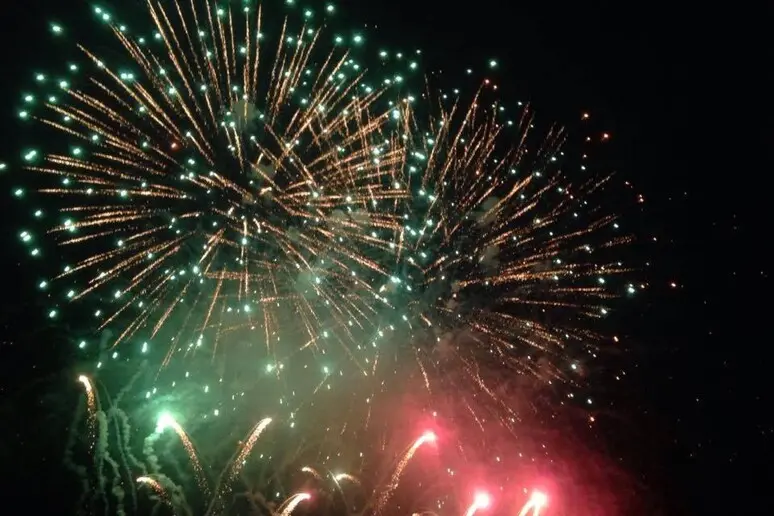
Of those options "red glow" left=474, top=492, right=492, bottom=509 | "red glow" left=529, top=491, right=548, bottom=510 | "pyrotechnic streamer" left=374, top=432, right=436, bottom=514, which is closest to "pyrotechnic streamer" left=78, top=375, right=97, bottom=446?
"pyrotechnic streamer" left=374, top=432, right=436, bottom=514

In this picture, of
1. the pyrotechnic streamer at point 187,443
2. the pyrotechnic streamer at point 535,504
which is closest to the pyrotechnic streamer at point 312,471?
the pyrotechnic streamer at point 187,443

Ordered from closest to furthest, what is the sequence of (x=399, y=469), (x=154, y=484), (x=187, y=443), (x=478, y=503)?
(x=154, y=484) → (x=187, y=443) → (x=399, y=469) → (x=478, y=503)

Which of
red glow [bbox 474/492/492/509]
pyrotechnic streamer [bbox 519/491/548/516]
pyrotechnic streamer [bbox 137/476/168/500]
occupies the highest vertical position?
pyrotechnic streamer [bbox 519/491/548/516]

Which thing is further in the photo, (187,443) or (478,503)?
(478,503)

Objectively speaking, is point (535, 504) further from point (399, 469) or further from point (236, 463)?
point (236, 463)

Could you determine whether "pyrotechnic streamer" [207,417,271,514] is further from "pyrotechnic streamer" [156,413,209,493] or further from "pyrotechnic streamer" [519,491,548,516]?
"pyrotechnic streamer" [519,491,548,516]

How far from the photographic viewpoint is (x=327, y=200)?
6.27 metres

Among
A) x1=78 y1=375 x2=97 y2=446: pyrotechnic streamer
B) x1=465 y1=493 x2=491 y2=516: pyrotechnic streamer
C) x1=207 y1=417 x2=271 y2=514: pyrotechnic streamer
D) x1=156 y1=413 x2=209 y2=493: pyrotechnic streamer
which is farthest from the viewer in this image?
x1=465 y1=493 x2=491 y2=516: pyrotechnic streamer

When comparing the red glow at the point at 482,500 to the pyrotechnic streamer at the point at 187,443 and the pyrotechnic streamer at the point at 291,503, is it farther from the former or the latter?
the pyrotechnic streamer at the point at 187,443

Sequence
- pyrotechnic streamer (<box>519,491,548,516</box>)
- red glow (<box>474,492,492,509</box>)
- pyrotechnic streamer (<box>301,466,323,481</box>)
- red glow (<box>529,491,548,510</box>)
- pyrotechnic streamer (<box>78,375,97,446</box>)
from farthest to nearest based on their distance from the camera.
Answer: red glow (<box>529,491,548,510</box>) < pyrotechnic streamer (<box>519,491,548,516</box>) < red glow (<box>474,492,492,509</box>) < pyrotechnic streamer (<box>301,466,323,481</box>) < pyrotechnic streamer (<box>78,375,97,446</box>)

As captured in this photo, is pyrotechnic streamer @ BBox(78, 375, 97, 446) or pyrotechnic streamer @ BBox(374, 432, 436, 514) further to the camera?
pyrotechnic streamer @ BBox(374, 432, 436, 514)

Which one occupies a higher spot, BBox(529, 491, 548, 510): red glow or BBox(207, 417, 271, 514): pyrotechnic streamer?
BBox(529, 491, 548, 510): red glow

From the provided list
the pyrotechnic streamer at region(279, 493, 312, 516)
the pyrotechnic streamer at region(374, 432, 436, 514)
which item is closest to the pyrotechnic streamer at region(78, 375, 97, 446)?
the pyrotechnic streamer at region(279, 493, 312, 516)

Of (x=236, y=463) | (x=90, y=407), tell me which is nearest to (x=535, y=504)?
(x=236, y=463)
